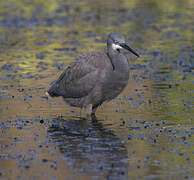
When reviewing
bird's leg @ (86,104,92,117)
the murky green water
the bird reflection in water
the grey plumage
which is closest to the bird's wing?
the grey plumage

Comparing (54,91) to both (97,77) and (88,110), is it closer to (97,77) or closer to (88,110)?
(88,110)

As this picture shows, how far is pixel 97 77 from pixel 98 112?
2.91 feet

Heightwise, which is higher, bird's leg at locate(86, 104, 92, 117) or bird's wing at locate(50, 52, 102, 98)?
bird's wing at locate(50, 52, 102, 98)

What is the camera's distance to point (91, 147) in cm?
832

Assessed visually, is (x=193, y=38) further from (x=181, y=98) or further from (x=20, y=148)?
(x=20, y=148)

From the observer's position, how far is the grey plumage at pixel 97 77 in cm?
1007

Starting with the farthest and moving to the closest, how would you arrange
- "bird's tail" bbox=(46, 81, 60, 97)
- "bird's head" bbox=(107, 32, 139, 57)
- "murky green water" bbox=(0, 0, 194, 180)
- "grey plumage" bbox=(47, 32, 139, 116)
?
"bird's tail" bbox=(46, 81, 60, 97)
"bird's head" bbox=(107, 32, 139, 57)
"grey plumage" bbox=(47, 32, 139, 116)
"murky green water" bbox=(0, 0, 194, 180)

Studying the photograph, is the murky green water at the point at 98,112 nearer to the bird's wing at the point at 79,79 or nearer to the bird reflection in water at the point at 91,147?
the bird reflection in water at the point at 91,147

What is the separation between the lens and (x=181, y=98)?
11.3m

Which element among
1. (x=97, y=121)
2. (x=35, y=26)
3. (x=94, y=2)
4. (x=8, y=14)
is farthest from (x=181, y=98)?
(x=94, y=2)

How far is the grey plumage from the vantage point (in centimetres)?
1007

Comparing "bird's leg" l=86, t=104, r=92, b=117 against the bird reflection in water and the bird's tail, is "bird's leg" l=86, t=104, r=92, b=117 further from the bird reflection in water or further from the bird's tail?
the bird's tail

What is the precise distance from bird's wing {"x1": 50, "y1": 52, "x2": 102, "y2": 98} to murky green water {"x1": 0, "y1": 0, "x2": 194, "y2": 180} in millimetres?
400

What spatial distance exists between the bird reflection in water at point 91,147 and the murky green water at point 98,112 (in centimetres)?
1
